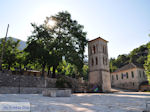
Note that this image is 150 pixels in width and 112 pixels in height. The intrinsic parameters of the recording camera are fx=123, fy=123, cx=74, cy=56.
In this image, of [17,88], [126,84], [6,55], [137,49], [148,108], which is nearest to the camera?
[148,108]

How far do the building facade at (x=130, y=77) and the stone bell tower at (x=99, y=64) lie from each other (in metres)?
12.6

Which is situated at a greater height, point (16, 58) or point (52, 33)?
point (52, 33)

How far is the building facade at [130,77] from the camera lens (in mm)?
36438

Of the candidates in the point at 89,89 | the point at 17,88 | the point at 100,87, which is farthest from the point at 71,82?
the point at 17,88

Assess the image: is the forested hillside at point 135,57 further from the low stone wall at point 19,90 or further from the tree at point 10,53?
the low stone wall at point 19,90

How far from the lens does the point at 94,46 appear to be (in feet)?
101

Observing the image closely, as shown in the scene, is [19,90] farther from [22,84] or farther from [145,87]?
[145,87]

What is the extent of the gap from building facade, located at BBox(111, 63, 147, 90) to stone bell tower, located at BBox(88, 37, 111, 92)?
495 inches

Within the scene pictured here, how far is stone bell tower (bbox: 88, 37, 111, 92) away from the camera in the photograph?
2755 cm

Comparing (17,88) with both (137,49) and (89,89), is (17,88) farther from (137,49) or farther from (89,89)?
(137,49)

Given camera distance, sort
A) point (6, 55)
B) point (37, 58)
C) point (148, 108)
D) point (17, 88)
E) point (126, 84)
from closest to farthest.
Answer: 1. point (148, 108)
2. point (17, 88)
3. point (37, 58)
4. point (6, 55)
5. point (126, 84)

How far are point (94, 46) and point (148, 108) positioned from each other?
27.3m

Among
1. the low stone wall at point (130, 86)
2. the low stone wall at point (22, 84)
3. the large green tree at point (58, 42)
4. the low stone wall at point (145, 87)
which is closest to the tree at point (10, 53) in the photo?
the large green tree at point (58, 42)

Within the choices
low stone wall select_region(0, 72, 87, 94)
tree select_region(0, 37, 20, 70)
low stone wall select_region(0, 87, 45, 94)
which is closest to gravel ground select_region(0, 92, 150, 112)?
low stone wall select_region(0, 87, 45, 94)
